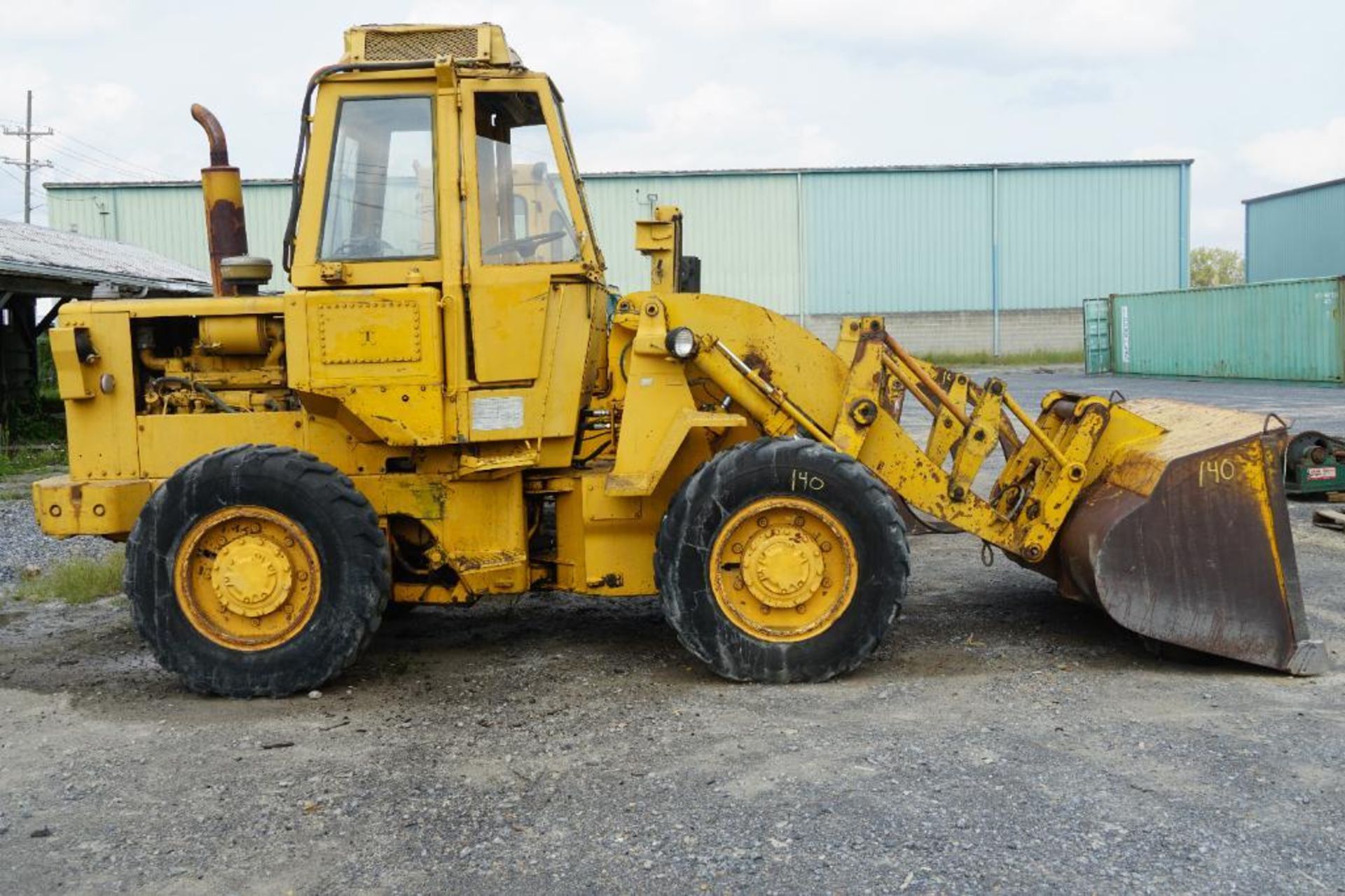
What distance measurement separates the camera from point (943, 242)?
38406 mm

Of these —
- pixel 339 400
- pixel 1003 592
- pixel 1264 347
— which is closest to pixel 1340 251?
pixel 1264 347

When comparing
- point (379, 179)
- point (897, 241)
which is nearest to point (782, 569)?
point (379, 179)

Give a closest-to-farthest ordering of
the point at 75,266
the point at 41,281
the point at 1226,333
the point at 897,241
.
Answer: the point at 41,281
the point at 75,266
the point at 1226,333
the point at 897,241

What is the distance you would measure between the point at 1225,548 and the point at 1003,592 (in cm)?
210

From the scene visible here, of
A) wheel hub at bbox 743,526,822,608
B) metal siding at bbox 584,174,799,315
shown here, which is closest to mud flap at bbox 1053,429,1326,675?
wheel hub at bbox 743,526,822,608

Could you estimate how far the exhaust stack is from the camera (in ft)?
22.3

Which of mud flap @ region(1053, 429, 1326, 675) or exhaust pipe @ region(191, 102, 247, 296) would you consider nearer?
mud flap @ region(1053, 429, 1326, 675)

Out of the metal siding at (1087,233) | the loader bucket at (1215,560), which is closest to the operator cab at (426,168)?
the loader bucket at (1215,560)

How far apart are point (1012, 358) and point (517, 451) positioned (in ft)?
114

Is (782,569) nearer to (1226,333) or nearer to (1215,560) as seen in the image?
(1215,560)

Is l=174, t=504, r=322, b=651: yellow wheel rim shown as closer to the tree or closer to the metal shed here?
the metal shed

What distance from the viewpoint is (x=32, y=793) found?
4.82 m

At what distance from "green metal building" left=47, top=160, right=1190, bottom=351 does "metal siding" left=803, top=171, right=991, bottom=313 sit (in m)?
0.04

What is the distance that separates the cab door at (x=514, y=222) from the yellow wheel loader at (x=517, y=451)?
12 millimetres
